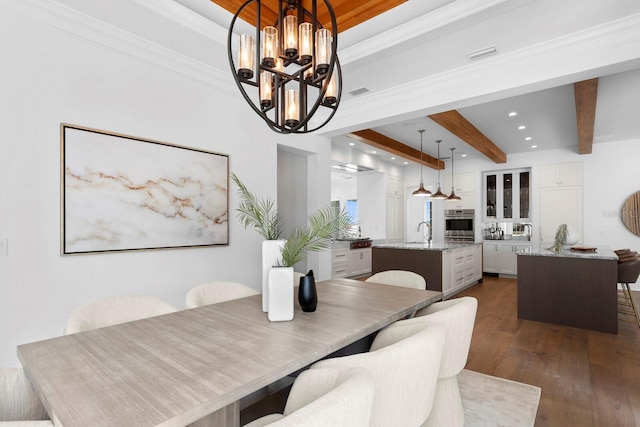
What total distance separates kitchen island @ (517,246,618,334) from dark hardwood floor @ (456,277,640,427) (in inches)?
5.0

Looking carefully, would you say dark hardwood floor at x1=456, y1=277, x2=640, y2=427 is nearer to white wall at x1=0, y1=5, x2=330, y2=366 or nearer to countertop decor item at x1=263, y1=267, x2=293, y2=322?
countertop decor item at x1=263, y1=267, x2=293, y2=322

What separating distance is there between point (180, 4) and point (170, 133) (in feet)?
A: 3.25

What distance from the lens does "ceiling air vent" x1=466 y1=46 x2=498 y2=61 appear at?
106 inches

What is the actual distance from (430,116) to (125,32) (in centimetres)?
306

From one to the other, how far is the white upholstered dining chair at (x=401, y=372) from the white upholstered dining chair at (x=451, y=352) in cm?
25

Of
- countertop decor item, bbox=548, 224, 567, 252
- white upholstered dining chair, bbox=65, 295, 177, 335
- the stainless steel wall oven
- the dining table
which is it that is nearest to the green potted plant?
the dining table

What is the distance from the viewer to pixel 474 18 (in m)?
2.25

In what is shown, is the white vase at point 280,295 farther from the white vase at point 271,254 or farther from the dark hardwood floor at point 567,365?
the dark hardwood floor at point 567,365

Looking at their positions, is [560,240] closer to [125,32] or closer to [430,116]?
[430,116]

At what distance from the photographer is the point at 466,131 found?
4848 mm

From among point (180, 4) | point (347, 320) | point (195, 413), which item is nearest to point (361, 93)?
point (180, 4)

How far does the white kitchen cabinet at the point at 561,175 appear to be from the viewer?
6.31m

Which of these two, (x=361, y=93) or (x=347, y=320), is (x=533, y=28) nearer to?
(x=361, y=93)

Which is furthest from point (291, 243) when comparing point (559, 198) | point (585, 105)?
point (559, 198)
